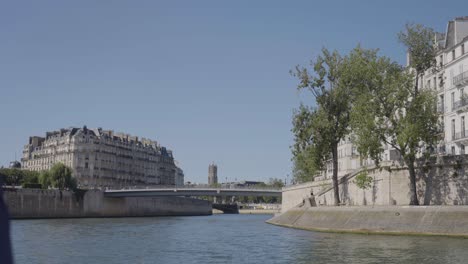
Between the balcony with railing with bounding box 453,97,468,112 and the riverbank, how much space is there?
15.1 meters

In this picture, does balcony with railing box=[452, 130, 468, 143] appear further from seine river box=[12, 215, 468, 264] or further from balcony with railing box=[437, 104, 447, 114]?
seine river box=[12, 215, 468, 264]

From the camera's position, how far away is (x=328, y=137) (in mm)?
65312

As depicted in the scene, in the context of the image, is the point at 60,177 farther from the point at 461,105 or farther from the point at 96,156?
the point at 461,105

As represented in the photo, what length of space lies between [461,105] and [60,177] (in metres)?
83.3

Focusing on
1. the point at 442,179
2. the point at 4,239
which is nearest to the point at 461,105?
the point at 442,179

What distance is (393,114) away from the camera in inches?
2170

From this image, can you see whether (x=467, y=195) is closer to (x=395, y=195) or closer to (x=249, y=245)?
(x=395, y=195)

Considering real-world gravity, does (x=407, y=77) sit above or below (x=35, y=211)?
above

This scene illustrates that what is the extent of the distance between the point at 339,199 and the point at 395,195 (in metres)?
11.3

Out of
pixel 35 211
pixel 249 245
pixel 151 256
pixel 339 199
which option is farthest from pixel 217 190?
pixel 151 256

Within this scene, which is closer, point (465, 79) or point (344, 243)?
point (344, 243)

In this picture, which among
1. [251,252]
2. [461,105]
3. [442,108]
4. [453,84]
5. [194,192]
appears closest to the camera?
[251,252]

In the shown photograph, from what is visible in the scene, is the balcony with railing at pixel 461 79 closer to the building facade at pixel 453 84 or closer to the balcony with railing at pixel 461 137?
the building facade at pixel 453 84

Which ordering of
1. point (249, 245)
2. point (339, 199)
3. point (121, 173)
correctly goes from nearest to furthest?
point (249, 245) → point (339, 199) → point (121, 173)
